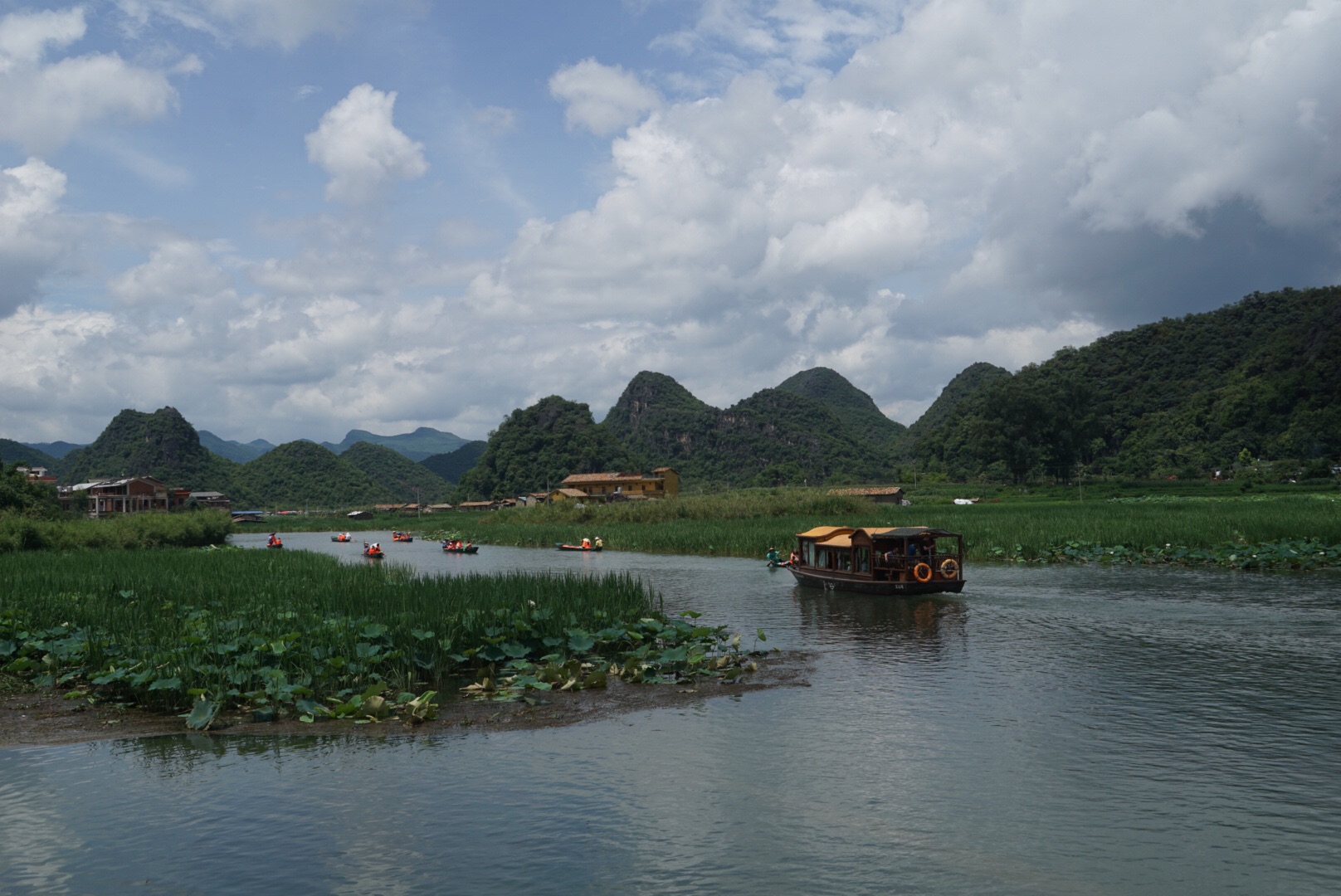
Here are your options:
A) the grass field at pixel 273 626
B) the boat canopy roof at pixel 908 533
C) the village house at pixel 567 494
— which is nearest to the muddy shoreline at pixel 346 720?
A: the grass field at pixel 273 626

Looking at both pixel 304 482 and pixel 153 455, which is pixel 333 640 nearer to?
pixel 153 455

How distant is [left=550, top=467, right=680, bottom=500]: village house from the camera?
334ft

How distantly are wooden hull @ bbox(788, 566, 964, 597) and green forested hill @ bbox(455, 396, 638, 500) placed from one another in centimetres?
9332

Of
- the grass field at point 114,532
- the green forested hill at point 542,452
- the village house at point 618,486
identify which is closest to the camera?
the grass field at point 114,532

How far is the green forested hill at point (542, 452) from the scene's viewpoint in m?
128

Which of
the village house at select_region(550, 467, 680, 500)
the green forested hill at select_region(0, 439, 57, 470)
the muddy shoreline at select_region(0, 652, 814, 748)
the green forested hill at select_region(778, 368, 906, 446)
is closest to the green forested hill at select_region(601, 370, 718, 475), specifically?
the green forested hill at select_region(778, 368, 906, 446)

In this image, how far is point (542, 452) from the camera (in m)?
132

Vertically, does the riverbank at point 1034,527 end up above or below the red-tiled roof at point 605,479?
below

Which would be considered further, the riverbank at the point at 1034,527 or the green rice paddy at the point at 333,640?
the riverbank at the point at 1034,527

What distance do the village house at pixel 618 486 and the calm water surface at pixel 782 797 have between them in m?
85.5

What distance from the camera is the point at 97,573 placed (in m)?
24.2

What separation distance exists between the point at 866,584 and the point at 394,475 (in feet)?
583

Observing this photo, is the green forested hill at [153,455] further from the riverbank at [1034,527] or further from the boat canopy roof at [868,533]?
the boat canopy roof at [868,533]

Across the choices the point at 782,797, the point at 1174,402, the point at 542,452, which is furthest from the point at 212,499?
the point at 782,797
